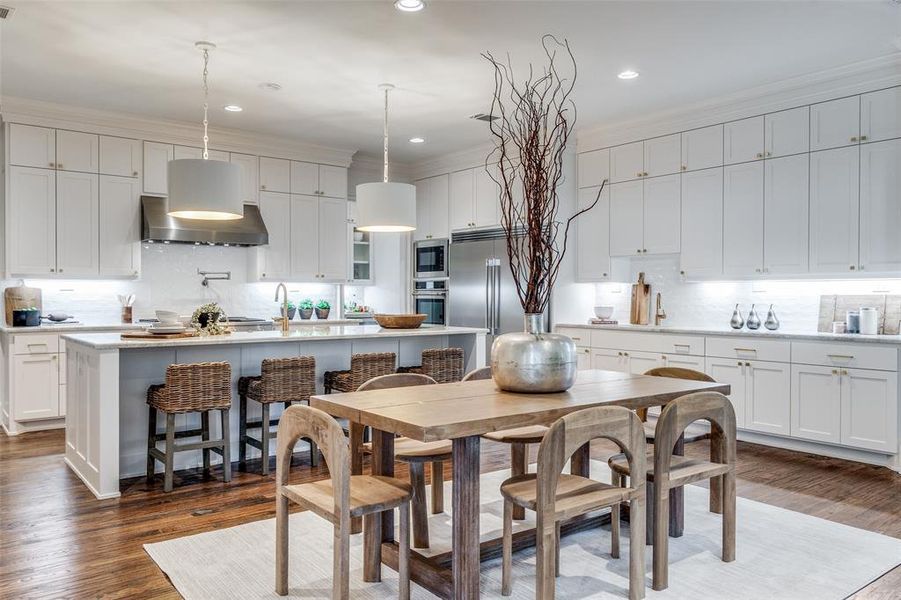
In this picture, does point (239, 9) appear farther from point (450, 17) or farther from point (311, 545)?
point (311, 545)

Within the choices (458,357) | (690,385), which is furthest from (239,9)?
(690,385)

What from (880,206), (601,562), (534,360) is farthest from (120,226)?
(880,206)

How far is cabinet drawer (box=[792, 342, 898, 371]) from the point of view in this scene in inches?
170

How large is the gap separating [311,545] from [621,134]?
185 inches

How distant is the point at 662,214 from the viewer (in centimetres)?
586

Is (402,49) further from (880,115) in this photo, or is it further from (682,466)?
(880,115)

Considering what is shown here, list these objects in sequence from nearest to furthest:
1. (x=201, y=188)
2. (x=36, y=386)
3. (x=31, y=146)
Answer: (x=201, y=188)
(x=36, y=386)
(x=31, y=146)

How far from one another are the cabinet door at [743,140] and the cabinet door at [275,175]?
4335 mm

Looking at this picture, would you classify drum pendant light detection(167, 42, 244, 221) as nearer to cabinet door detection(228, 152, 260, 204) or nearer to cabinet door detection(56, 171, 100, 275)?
cabinet door detection(56, 171, 100, 275)

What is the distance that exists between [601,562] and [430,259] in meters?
5.38

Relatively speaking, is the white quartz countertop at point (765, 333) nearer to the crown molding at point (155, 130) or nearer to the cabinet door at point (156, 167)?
the crown molding at point (155, 130)

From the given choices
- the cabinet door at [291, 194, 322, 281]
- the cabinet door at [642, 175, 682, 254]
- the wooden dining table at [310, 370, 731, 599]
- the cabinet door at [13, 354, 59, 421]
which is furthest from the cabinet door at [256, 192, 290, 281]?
the wooden dining table at [310, 370, 731, 599]

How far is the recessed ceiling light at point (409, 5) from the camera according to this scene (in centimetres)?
361

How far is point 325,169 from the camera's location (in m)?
7.37
